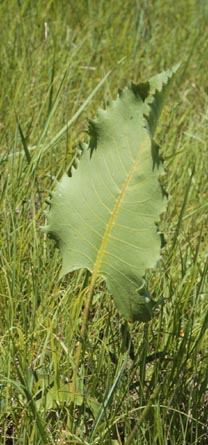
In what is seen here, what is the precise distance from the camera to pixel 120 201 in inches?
66.4

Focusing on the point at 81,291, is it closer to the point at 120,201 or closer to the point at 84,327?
the point at 84,327

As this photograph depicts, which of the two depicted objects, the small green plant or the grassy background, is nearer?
the small green plant

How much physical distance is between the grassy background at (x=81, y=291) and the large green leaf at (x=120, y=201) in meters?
0.16

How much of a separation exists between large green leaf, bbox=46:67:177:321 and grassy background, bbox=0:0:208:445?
0.16 meters

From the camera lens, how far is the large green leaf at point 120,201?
1.65 metres

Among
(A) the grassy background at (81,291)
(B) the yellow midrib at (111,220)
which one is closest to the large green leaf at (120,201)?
(B) the yellow midrib at (111,220)

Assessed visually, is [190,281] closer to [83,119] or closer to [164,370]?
[164,370]

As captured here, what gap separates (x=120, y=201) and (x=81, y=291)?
0.32 meters

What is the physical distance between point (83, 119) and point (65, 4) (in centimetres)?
107

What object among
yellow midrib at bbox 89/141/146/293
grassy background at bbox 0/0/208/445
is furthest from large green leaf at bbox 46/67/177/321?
grassy background at bbox 0/0/208/445

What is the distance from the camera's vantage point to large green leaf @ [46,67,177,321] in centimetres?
165

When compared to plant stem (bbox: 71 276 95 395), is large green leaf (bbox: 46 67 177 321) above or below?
above

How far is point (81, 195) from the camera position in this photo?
173 centimetres

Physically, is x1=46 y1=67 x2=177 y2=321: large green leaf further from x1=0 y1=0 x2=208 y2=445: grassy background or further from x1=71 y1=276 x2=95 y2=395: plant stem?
x1=0 y1=0 x2=208 y2=445: grassy background
